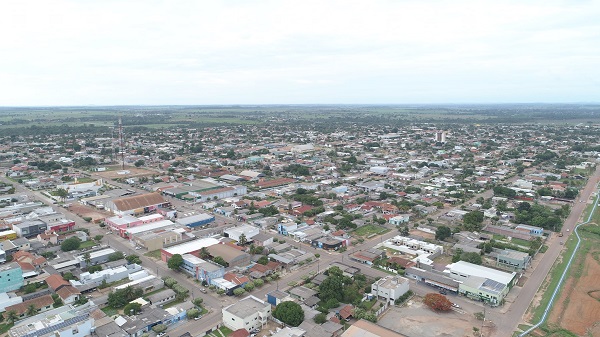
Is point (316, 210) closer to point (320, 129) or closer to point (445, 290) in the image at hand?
point (445, 290)

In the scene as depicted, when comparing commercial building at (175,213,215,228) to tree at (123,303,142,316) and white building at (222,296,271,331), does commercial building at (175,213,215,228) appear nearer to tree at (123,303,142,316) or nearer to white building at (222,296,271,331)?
tree at (123,303,142,316)

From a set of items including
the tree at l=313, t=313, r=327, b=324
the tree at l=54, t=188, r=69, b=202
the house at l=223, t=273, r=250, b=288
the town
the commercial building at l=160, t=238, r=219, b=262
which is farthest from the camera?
the tree at l=54, t=188, r=69, b=202

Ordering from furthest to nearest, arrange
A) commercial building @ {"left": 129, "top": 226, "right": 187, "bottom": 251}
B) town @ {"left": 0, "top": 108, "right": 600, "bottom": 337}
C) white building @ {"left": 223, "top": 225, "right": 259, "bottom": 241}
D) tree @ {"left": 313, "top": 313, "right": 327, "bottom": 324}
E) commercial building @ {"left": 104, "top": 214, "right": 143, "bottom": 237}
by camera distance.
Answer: commercial building @ {"left": 104, "top": 214, "right": 143, "bottom": 237} → white building @ {"left": 223, "top": 225, "right": 259, "bottom": 241} → commercial building @ {"left": 129, "top": 226, "right": 187, "bottom": 251} → town @ {"left": 0, "top": 108, "right": 600, "bottom": 337} → tree @ {"left": 313, "top": 313, "right": 327, "bottom": 324}

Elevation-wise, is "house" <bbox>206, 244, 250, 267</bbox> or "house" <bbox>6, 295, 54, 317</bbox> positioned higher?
"house" <bbox>206, 244, 250, 267</bbox>

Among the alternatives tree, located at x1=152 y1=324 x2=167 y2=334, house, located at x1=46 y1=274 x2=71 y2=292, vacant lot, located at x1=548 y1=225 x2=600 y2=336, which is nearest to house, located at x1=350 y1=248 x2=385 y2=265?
vacant lot, located at x1=548 y1=225 x2=600 y2=336

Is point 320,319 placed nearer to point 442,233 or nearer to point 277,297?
point 277,297

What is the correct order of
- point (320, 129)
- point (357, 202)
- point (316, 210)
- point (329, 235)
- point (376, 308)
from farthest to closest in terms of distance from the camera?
point (320, 129) → point (357, 202) → point (316, 210) → point (329, 235) → point (376, 308)

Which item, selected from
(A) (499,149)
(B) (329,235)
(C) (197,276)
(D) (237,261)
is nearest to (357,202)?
(B) (329,235)
